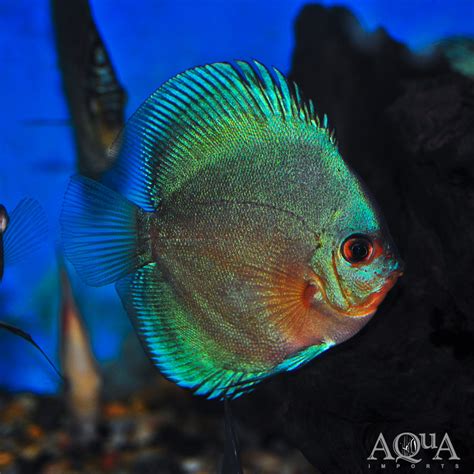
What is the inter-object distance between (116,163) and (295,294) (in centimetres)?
48

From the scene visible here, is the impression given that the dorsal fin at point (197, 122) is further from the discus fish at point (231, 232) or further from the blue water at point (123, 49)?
the blue water at point (123, 49)

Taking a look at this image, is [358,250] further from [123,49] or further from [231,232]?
[123,49]

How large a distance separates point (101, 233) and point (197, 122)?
0.32 m

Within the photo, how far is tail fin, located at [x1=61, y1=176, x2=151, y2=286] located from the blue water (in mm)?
2263

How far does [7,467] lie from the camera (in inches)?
96.7

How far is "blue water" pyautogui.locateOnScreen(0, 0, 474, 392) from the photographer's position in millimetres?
3277

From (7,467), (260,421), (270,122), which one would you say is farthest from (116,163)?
(7,467)

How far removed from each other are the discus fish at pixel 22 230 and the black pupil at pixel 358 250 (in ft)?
3.27

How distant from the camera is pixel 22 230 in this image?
58.6 inches

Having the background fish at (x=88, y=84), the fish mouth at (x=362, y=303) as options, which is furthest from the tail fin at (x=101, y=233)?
the background fish at (x=88, y=84)

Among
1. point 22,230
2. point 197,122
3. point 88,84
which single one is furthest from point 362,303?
point 88,84

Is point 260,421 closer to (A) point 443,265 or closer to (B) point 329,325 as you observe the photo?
(A) point 443,265

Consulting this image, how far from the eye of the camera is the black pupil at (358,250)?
95cm

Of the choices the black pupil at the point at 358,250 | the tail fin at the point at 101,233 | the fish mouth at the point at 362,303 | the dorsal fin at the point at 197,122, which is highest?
the dorsal fin at the point at 197,122
